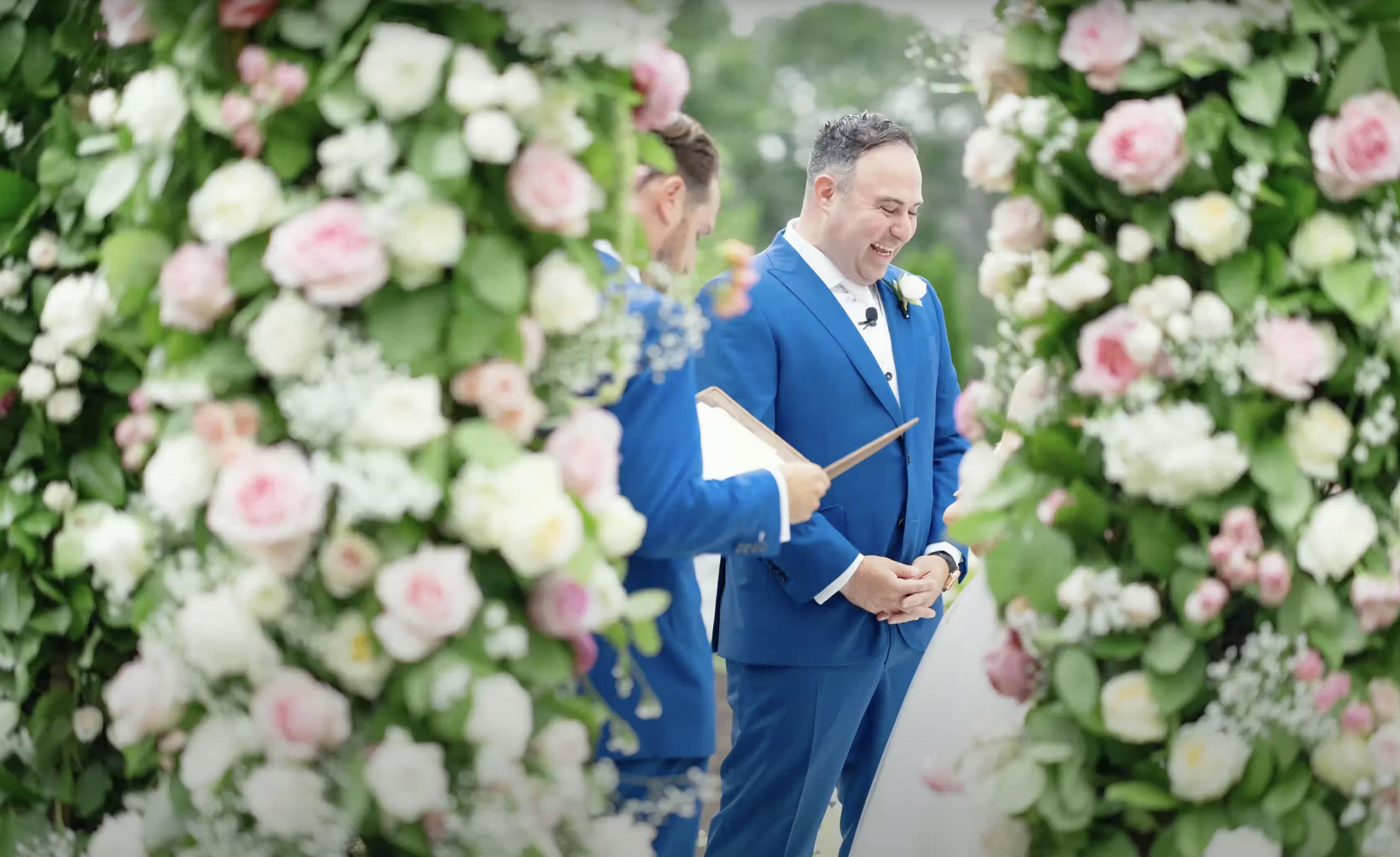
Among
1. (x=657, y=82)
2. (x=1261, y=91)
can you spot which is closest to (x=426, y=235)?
(x=657, y=82)

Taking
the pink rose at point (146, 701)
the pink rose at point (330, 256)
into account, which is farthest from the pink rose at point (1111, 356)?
the pink rose at point (146, 701)

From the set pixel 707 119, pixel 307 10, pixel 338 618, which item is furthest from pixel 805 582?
pixel 707 119

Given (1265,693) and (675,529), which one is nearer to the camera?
(1265,693)

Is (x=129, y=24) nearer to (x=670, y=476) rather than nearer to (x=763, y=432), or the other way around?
(x=670, y=476)

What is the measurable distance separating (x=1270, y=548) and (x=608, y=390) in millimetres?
992

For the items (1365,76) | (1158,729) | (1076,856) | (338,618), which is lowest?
(1076,856)

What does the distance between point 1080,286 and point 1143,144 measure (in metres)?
0.22

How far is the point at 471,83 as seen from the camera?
189cm

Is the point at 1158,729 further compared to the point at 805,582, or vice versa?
the point at 805,582

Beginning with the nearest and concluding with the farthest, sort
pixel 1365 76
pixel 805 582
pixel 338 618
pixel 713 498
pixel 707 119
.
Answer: pixel 338 618
pixel 1365 76
pixel 713 498
pixel 805 582
pixel 707 119

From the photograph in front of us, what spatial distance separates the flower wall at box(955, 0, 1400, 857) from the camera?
6.81 feet

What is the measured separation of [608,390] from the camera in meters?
2.14

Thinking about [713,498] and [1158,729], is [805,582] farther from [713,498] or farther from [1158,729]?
[1158,729]

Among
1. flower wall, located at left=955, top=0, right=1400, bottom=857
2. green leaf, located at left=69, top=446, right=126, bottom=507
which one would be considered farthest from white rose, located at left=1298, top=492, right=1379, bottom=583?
green leaf, located at left=69, top=446, right=126, bottom=507
